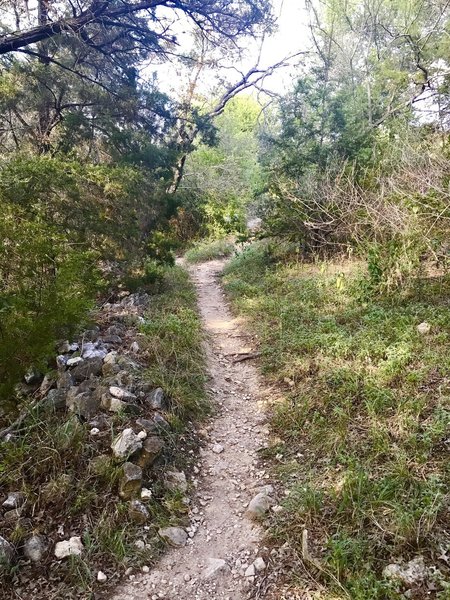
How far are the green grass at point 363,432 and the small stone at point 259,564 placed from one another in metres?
0.20

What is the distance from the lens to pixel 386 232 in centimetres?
632

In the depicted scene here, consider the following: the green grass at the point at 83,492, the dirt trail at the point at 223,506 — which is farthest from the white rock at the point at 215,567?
the green grass at the point at 83,492

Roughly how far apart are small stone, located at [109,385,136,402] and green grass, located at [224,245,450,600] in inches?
54.3

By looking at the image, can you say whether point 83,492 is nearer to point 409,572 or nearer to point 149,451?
point 149,451

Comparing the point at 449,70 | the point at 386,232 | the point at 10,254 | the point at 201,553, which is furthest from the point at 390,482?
the point at 449,70

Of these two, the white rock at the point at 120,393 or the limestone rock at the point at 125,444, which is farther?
the white rock at the point at 120,393

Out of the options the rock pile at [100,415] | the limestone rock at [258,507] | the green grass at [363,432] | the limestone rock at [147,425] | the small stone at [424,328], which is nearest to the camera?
the green grass at [363,432]

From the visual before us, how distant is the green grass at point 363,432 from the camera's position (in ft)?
7.59

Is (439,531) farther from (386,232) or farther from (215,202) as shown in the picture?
(215,202)

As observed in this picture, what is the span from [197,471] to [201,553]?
0.76 meters

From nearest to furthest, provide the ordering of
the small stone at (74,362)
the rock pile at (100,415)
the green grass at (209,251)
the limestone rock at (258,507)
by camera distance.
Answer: the rock pile at (100,415), the limestone rock at (258,507), the small stone at (74,362), the green grass at (209,251)

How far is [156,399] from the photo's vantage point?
373 centimetres

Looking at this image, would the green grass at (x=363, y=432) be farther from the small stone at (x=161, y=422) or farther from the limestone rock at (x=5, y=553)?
the limestone rock at (x=5, y=553)

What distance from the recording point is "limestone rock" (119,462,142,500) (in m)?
2.85
